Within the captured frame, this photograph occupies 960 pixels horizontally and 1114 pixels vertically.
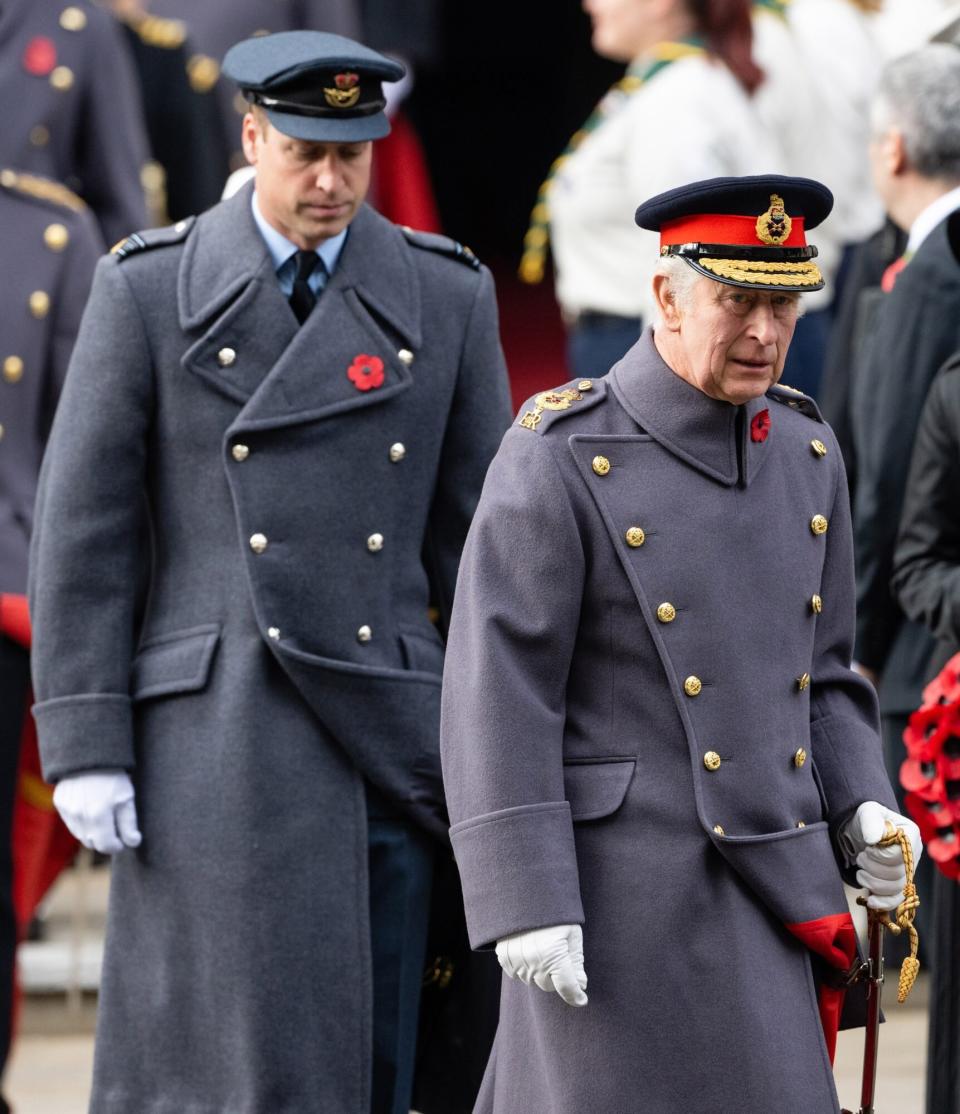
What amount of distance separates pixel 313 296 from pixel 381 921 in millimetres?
1060

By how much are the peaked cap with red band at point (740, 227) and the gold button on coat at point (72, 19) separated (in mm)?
2641

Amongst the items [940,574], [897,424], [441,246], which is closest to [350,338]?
[441,246]

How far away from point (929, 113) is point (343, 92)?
152 cm

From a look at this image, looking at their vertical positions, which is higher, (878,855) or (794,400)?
(794,400)

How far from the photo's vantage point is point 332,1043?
15.4 feet

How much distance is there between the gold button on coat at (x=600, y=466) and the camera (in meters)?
3.93

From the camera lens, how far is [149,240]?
483cm

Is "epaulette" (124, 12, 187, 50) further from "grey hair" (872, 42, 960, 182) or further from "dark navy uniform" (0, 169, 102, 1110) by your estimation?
"grey hair" (872, 42, 960, 182)

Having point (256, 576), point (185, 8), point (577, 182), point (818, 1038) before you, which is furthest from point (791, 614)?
point (185, 8)

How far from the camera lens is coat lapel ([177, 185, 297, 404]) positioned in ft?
15.4

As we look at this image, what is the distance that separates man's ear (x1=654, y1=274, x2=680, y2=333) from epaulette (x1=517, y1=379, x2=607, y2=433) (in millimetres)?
143

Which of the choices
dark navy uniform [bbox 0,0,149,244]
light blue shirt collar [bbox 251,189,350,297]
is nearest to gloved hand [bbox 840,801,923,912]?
light blue shirt collar [bbox 251,189,350,297]

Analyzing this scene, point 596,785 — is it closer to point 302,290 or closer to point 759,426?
point 759,426

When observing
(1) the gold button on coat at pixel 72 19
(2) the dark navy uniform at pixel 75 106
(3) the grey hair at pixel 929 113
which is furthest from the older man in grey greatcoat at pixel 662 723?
(1) the gold button on coat at pixel 72 19
